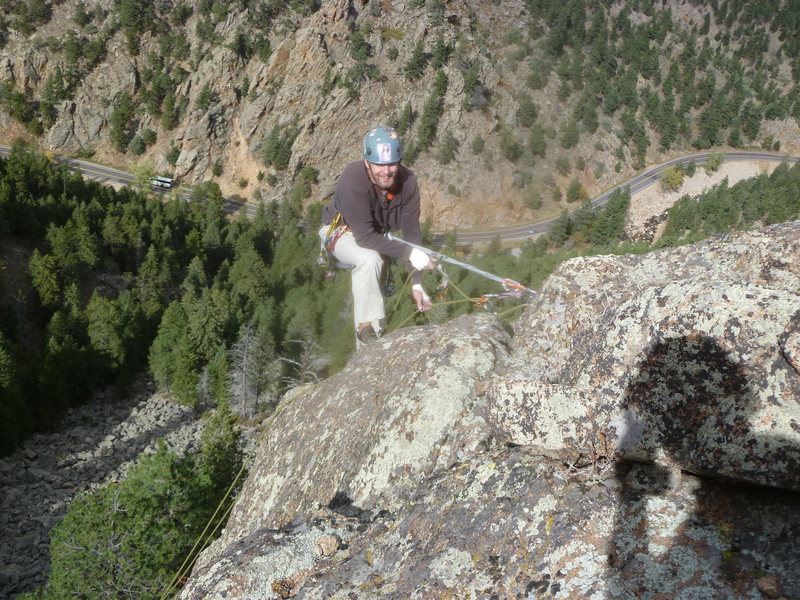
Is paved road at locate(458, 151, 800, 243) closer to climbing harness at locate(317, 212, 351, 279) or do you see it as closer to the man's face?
climbing harness at locate(317, 212, 351, 279)

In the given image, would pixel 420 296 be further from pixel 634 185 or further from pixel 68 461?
pixel 634 185

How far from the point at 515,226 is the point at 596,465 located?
7942 cm

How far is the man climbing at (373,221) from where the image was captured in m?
6.58

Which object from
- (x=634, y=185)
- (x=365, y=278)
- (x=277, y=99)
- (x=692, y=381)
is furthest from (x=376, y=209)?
(x=277, y=99)

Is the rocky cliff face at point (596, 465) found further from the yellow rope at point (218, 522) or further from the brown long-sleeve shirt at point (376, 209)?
the brown long-sleeve shirt at point (376, 209)

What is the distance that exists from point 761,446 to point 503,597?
1594 mm

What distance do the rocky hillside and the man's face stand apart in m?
79.3

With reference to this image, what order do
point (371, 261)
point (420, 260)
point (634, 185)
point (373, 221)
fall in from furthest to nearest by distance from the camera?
point (634, 185) → point (371, 261) → point (373, 221) → point (420, 260)

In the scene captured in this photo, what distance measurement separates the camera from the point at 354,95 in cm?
9588

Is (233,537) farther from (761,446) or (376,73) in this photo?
(376,73)

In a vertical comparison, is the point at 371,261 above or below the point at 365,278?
above

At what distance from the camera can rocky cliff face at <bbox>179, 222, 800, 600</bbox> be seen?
9.37 feet

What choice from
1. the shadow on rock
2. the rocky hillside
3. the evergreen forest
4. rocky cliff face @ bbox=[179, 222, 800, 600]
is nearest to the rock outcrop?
the evergreen forest

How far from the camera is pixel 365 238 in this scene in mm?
7004
